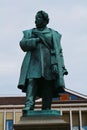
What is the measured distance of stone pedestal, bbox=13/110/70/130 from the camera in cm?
861

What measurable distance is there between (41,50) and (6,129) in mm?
51982

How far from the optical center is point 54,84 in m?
9.41

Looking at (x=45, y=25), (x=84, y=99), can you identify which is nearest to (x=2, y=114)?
(x=84, y=99)

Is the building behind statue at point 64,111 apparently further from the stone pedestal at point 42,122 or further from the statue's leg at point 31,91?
the stone pedestal at point 42,122

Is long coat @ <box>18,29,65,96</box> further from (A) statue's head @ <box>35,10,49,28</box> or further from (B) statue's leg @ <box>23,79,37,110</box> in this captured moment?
(A) statue's head @ <box>35,10,49,28</box>

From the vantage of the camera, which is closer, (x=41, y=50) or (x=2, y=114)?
(x=41, y=50)

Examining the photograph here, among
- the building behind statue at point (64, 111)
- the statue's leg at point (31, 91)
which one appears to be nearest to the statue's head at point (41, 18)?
the statue's leg at point (31, 91)

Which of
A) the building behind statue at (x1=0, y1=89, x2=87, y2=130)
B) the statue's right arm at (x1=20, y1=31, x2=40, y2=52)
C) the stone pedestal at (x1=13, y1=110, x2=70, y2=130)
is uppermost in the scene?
the statue's right arm at (x1=20, y1=31, x2=40, y2=52)

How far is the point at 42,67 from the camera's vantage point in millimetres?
9367

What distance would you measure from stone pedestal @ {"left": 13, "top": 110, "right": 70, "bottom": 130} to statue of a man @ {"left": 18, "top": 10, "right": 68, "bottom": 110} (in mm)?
331

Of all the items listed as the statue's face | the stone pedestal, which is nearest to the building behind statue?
the statue's face

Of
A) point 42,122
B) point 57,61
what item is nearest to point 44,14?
point 57,61

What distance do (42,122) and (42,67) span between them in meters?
1.18

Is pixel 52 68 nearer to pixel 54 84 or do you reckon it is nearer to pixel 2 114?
pixel 54 84
